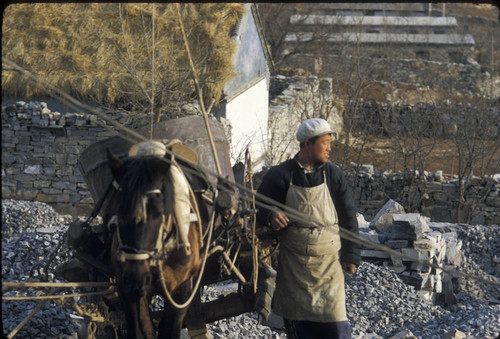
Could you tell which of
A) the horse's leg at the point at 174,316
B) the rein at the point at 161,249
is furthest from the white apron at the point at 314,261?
the horse's leg at the point at 174,316

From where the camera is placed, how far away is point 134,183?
3695 millimetres

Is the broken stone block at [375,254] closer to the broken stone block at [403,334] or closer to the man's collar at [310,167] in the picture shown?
the broken stone block at [403,334]

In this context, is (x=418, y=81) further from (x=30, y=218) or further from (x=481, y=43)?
(x=30, y=218)

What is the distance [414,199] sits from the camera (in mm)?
12781

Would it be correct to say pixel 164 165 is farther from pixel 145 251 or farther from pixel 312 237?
pixel 312 237

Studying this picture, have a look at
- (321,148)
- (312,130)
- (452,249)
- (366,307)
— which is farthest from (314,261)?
(452,249)

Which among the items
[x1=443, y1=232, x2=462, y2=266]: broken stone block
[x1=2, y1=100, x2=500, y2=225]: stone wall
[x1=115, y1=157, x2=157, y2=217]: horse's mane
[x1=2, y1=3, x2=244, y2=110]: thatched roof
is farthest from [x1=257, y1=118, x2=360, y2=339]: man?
[x1=2, y1=100, x2=500, y2=225]: stone wall

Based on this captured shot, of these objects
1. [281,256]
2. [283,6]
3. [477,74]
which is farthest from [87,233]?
[477,74]

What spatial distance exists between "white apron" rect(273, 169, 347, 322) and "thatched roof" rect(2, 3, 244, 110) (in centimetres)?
683

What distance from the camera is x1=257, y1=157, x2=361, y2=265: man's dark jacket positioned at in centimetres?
460

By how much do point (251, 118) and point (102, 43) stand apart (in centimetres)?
402

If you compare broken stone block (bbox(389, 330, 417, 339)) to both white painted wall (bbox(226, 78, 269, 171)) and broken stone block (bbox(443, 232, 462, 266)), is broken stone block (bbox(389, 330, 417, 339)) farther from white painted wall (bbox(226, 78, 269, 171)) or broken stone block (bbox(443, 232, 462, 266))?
white painted wall (bbox(226, 78, 269, 171))

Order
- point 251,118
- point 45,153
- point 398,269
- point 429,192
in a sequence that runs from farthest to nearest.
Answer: point 251,118, point 429,192, point 45,153, point 398,269

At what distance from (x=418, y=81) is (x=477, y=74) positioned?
7.96 ft
